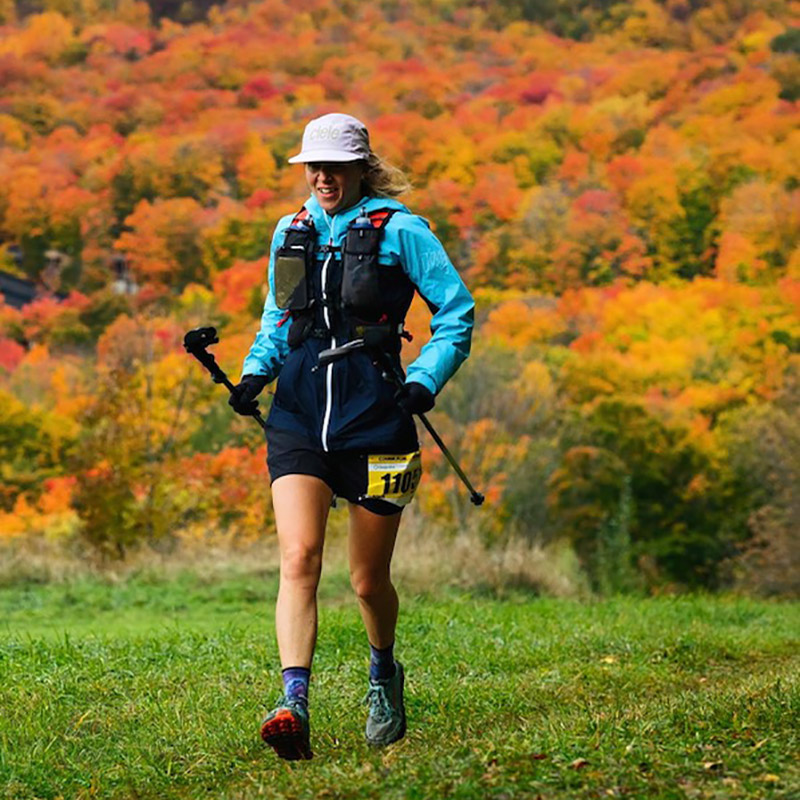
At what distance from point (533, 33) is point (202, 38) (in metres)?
19.4

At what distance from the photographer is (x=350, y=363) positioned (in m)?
5.50

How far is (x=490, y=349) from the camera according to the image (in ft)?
147

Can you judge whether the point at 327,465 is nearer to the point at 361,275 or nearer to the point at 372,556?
the point at 372,556

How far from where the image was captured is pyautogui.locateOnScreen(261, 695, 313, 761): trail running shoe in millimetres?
4969

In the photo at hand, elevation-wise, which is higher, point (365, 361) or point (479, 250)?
point (365, 361)

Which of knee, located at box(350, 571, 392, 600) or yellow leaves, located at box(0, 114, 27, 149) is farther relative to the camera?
yellow leaves, located at box(0, 114, 27, 149)

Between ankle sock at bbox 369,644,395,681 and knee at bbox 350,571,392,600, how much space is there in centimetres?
27

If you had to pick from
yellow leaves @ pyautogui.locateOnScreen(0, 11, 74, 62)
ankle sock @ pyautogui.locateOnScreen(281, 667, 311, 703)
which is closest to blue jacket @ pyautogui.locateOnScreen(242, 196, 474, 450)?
ankle sock @ pyautogui.locateOnScreen(281, 667, 311, 703)

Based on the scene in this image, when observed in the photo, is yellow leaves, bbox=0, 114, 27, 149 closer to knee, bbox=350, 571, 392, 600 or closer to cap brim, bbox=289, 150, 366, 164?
cap brim, bbox=289, 150, 366, 164

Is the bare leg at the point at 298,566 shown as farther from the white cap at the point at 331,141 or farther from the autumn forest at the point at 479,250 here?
the autumn forest at the point at 479,250

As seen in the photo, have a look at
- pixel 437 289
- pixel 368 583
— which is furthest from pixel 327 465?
pixel 437 289

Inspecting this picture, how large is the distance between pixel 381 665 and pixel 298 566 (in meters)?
0.73

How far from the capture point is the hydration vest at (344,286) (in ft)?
17.8

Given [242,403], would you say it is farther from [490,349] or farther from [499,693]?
[490,349]
